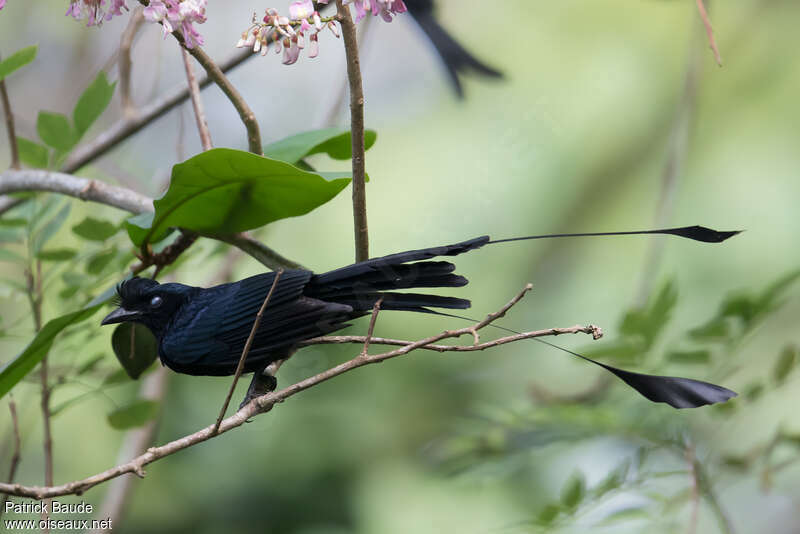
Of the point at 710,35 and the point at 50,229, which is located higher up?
the point at 710,35

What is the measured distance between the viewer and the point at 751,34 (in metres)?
1.74

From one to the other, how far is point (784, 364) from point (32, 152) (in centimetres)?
89

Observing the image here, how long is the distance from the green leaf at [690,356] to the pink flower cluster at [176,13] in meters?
0.63

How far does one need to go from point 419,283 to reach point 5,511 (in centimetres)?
54

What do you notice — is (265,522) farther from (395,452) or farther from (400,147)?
(400,147)

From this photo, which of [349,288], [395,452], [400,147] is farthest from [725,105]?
[349,288]

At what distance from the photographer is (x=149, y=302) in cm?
61

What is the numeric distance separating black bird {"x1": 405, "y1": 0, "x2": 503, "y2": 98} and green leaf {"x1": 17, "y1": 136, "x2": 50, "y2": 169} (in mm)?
425

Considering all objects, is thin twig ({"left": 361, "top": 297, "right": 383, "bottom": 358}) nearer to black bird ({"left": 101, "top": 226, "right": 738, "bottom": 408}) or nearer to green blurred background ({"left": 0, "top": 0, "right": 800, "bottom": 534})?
black bird ({"left": 101, "top": 226, "right": 738, "bottom": 408})

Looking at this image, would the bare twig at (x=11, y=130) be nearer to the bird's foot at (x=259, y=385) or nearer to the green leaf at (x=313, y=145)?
the green leaf at (x=313, y=145)

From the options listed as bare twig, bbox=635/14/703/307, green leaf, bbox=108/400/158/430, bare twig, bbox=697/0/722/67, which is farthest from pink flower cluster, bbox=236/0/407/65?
bare twig, bbox=635/14/703/307

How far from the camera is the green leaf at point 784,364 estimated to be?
856 mm

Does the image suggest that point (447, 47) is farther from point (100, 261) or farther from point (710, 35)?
point (100, 261)

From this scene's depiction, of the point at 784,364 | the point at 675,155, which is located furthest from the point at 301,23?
the point at 675,155
